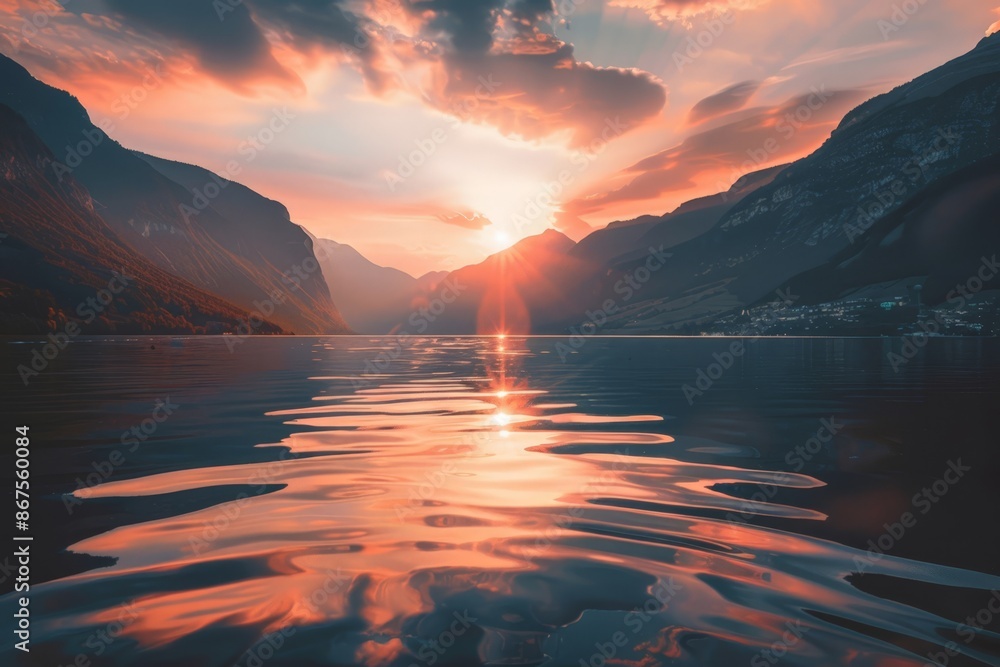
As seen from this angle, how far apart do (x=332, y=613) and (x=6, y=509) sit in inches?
340

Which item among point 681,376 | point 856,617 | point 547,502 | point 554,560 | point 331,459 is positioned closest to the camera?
point 856,617

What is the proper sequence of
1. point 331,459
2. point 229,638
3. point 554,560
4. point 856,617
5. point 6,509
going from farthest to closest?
1. point 331,459
2. point 6,509
3. point 554,560
4. point 856,617
5. point 229,638

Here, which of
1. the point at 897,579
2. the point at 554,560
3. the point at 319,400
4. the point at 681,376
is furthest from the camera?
the point at 681,376

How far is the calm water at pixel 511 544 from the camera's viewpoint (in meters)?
6.52

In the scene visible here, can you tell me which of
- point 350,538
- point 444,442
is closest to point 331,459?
point 444,442

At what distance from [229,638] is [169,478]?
9.66 metres

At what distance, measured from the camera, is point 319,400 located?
33.1 m

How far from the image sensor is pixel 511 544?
32.2ft

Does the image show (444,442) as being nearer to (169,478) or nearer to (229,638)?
(169,478)

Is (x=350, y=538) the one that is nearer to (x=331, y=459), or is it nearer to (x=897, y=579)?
(x=331, y=459)

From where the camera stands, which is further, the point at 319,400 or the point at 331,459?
the point at 319,400

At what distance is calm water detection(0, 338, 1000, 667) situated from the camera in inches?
257

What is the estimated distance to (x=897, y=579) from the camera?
331 inches

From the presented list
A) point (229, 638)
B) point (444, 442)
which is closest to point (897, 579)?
point (229, 638)
